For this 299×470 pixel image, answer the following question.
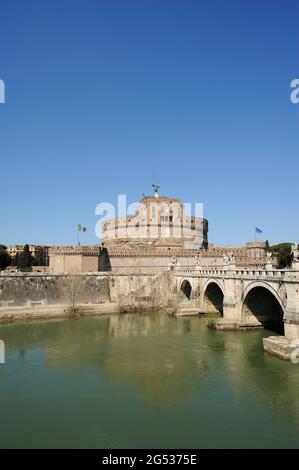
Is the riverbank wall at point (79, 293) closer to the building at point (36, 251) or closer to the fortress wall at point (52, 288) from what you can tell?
the fortress wall at point (52, 288)

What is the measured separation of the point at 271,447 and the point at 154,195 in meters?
40.2

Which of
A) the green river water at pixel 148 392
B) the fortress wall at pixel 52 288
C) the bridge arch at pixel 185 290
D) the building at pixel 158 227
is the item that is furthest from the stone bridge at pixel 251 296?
the building at pixel 158 227

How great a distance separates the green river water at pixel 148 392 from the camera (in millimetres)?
8836

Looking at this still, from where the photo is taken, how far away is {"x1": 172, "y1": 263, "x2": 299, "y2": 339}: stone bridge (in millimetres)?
14797

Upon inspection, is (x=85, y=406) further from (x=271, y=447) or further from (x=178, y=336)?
(x=178, y=336)

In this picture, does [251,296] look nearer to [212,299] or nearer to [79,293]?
[212,299]

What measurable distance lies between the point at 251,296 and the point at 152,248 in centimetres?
2090

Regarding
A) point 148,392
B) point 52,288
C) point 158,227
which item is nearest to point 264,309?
point 148,392

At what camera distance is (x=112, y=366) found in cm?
1443

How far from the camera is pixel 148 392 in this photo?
11.7 meters

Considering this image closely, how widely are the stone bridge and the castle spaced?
283 inches

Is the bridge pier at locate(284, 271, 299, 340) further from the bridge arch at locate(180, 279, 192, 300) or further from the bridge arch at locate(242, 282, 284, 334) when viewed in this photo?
the bridge arch at locate(180, 279, 192, 300)

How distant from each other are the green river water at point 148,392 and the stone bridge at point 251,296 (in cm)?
110
